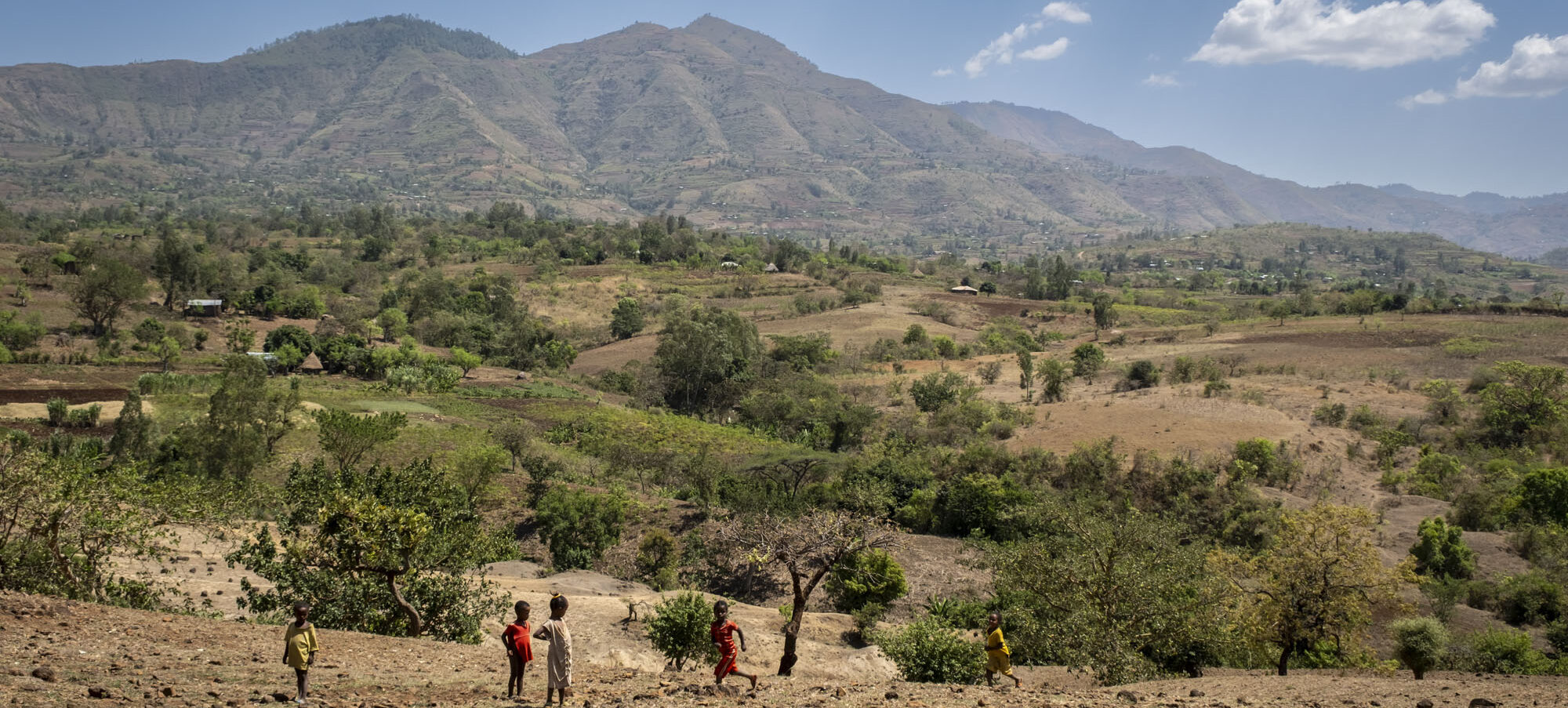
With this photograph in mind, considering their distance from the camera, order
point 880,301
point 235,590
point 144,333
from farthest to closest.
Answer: point 880,301 < point 144,333 < point 235,590

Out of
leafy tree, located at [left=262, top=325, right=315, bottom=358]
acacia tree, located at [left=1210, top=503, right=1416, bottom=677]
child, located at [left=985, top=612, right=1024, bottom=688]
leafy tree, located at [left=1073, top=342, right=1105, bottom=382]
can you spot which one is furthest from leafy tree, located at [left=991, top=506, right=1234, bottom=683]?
leafy tree, located at [left=262, top=325, right=315, bottom=358]

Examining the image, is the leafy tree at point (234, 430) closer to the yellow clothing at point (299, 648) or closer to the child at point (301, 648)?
the child at point (301, 648)

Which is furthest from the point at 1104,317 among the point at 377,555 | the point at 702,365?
the point at 377,555

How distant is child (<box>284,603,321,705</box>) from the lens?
8.12 meters

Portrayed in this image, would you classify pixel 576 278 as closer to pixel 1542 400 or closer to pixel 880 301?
pixel 880 301

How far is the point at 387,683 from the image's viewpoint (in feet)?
30.6

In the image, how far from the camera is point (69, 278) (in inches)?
2351

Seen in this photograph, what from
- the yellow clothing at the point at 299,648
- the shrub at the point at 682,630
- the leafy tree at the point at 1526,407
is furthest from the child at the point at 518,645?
the leafy tree at the point at 1526,407

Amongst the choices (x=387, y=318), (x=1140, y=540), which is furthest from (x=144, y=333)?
(x=1140, y=540)

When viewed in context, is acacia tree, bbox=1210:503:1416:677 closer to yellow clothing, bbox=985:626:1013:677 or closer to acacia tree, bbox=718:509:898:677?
yellow clothing, bbox=985:626:1013:677

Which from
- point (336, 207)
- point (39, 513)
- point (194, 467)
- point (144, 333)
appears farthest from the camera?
point (336, 207)

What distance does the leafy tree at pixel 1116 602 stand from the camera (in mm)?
12625

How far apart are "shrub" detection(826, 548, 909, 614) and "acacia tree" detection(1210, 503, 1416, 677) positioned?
22.7 ft

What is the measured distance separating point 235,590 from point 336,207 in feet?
669
